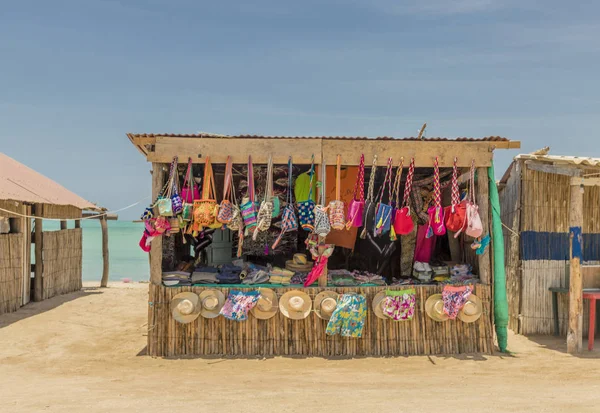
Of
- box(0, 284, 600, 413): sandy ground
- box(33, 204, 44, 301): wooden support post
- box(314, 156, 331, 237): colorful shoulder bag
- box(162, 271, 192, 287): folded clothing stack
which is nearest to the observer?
box(0, 284, 600, 413): sandy ground

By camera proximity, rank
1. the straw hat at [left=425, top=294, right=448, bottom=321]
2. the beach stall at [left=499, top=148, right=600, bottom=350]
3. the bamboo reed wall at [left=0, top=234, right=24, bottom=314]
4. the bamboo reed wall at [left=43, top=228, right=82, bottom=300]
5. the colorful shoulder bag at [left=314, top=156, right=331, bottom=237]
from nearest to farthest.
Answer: the colorful shoulder bag at [left=314, top=156, right=331, bottom=237], the straw hat at [left=425, top=294, right=448, bottom=321], the beach stall at [left=499, top=148, right=600, bottom=350], the bamboo reed wall at [left=0, top=234, right=24, bottom=314], the bamboo reed wall at [left=43, top=228, right=82, bottom=300]

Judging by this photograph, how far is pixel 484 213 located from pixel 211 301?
3701mm

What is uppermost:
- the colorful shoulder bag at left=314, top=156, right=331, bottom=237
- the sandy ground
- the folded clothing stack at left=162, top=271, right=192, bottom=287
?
the colorful shoulder bag at left=314, top=156, right=331, bottom=237

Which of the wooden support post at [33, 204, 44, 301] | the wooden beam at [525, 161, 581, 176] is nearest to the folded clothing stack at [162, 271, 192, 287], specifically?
the wooden beam at [525, 161, 581, 176]

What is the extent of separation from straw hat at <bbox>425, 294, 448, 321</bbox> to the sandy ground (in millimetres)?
521

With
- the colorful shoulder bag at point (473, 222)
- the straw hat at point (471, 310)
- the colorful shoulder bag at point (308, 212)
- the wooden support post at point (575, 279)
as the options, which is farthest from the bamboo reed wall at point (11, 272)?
the wooden support post at point (575, 279)

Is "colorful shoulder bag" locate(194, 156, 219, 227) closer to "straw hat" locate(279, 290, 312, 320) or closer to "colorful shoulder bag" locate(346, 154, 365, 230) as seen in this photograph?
"straw hat" locate(279, 290, 312, 320)

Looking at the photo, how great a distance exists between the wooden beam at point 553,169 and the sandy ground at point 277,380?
2378mm

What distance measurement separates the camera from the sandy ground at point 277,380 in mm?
4961

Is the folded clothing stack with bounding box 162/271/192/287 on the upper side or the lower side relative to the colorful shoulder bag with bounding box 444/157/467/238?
lower

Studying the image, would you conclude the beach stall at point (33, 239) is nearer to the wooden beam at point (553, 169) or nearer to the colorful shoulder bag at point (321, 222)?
the colorful shoulder bag at point (321, 222)

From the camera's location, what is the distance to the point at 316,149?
735cm

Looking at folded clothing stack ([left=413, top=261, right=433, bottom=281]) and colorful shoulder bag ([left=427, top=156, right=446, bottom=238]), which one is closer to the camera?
colorful shoulder bag ([left=427, top=156, right=446, bottom=238])

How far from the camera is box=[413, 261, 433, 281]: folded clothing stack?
7.84 m
